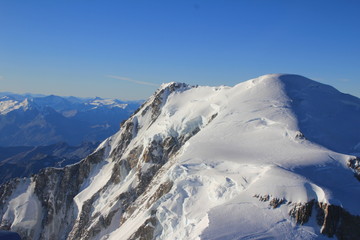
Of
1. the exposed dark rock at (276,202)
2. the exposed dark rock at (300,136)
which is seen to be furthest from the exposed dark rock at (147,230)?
the exposed dark rock at (300,136)

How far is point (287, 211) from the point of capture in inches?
1081

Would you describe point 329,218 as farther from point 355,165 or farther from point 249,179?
point 355,165

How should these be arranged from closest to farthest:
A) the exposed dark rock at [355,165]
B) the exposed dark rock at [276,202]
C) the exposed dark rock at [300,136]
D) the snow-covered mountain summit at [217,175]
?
the snow-covered mountain summit at [217,175], the exposed dark rock at [276,202], the exposed dark rock at [355,165], the exposed dark rock at [300,136]

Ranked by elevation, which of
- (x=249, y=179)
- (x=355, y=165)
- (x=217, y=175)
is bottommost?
(x=217, y=175)

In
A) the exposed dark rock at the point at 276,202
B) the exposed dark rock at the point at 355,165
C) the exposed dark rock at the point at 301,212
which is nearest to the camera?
the exposed dark rock at the point at 301,212

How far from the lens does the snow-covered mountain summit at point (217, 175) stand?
27578 millimetres

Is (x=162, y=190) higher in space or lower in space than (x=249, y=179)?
lower

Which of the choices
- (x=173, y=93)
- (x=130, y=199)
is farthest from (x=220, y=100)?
(x=130, y=199)

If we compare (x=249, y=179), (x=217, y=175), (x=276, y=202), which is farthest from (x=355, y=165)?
(x=217, y=175)

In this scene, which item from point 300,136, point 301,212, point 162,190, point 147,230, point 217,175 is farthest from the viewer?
point 300,136

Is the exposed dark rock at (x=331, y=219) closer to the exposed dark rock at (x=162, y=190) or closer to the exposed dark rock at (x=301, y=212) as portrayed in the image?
the exposed dark rock at (x=301, y=212)

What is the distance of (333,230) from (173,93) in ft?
186

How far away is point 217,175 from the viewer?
114ft

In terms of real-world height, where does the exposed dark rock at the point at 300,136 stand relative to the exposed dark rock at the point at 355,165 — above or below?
above
